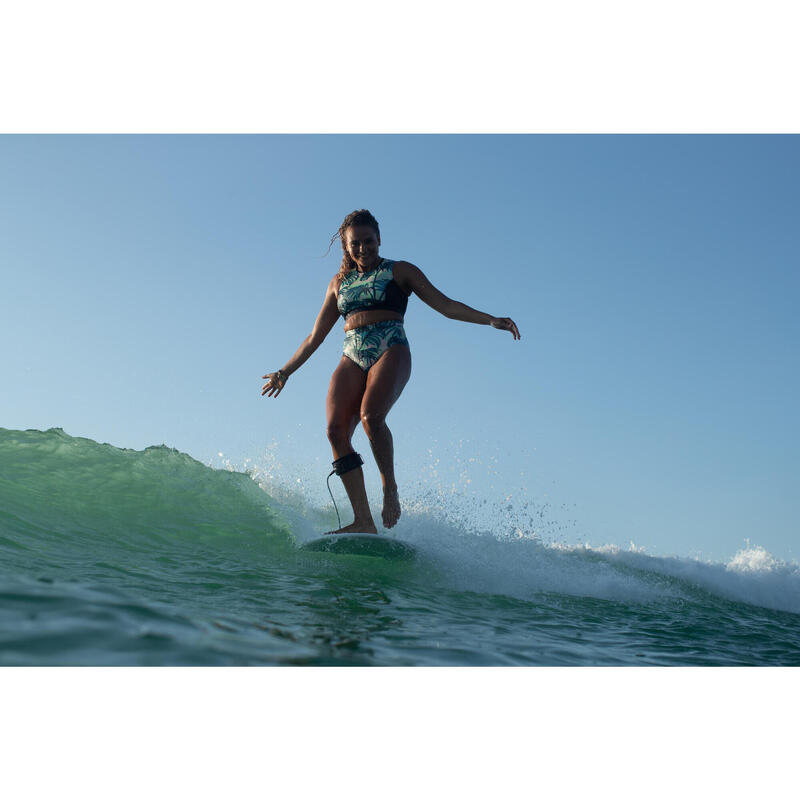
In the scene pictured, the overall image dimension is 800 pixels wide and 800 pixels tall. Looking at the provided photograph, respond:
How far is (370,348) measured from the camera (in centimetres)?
496

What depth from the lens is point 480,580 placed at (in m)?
4.34

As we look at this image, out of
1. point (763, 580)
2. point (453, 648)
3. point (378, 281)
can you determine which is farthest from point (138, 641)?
point (763, 580)

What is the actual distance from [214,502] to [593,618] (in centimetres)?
379

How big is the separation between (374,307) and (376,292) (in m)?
0.12

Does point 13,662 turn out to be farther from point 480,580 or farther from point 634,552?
point 634,552

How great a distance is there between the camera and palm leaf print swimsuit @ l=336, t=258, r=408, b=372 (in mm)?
4957

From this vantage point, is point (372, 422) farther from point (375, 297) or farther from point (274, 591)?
point (274, 591)

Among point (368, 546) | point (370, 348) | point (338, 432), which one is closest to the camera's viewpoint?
point (368, 546)

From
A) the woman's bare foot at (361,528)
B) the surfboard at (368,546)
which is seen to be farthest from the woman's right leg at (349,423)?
the surfboard at (368,546)

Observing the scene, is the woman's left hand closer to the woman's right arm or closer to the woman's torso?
the woman's torso

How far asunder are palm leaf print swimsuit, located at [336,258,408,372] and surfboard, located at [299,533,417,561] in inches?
51.7

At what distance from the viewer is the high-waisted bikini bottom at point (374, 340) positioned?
494 centimetres

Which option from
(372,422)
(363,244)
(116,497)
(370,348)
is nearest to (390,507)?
(372,422)

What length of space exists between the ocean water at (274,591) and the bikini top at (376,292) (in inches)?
A: 73.7
